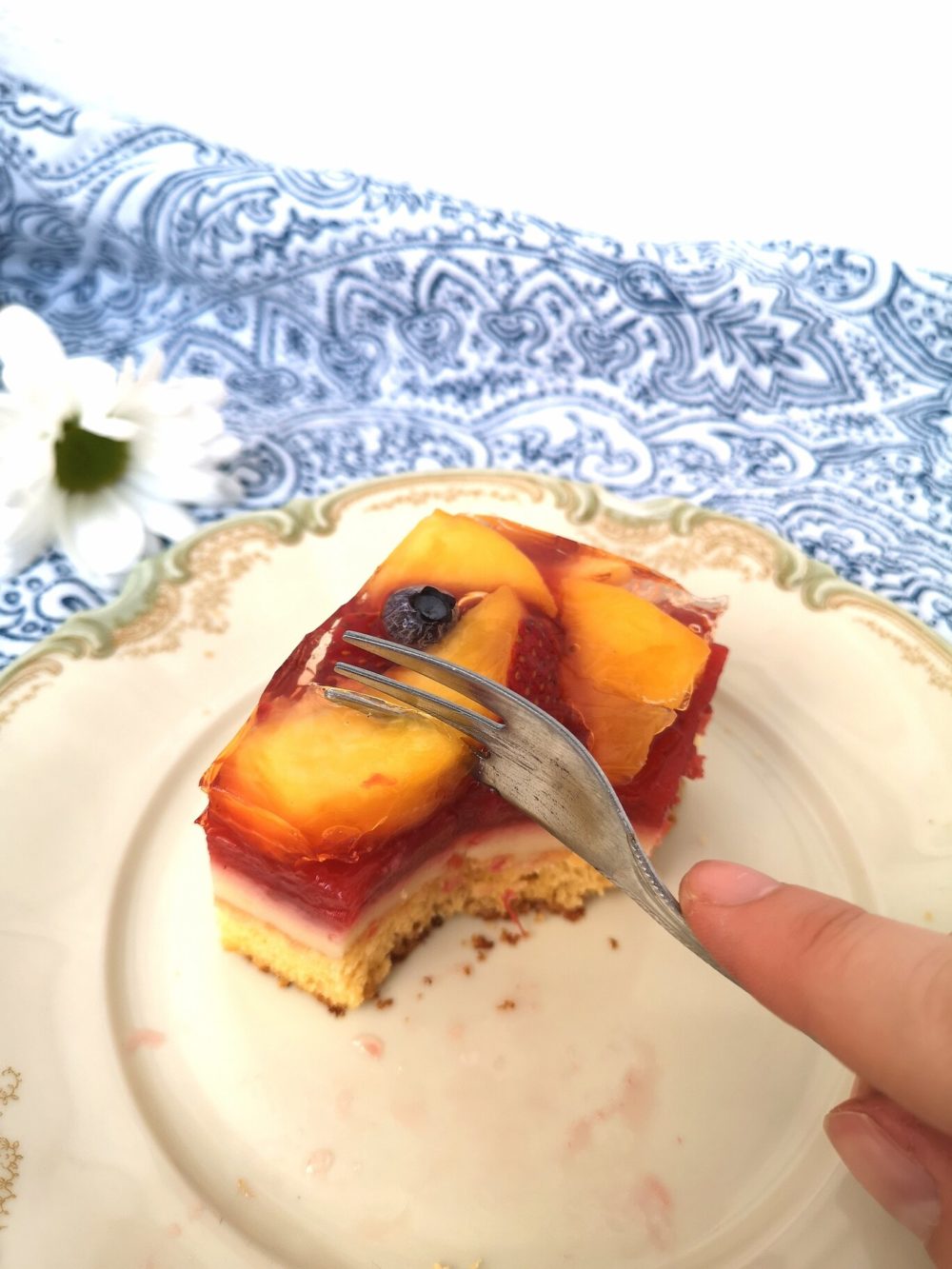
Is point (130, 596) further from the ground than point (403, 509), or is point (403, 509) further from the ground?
point (403, 509)

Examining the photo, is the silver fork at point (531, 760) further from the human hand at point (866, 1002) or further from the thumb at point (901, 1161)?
the thumb at point (901, 1161)

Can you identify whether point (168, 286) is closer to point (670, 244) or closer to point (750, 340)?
point (670, 244)

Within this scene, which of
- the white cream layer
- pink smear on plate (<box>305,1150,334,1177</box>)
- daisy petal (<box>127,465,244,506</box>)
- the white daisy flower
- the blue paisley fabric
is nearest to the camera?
pink smear on plate (<box>305,1150,334,1177</box>)

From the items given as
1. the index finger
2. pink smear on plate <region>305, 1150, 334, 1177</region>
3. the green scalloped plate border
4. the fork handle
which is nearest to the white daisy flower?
the green scalloped plate border

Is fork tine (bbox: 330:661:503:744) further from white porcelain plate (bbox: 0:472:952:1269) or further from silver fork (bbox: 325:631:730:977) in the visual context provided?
white porcelain plate (bbox: 0:472:952:1269)

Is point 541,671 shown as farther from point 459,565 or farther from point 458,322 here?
point 458,322

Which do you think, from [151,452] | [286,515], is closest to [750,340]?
[286,515]

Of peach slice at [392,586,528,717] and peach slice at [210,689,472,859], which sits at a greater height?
peach slice at [392,586,528,717]
